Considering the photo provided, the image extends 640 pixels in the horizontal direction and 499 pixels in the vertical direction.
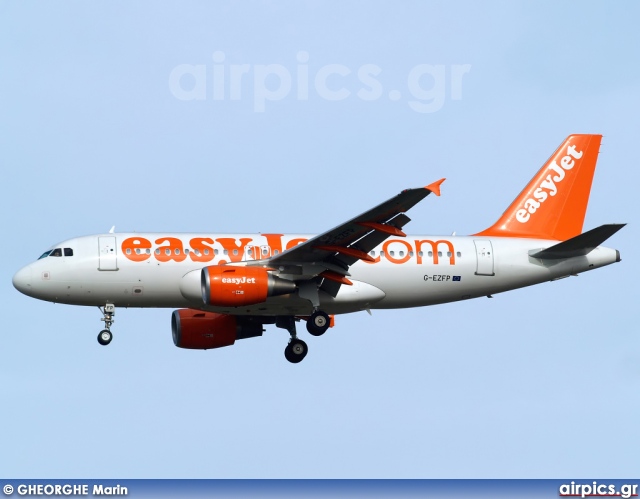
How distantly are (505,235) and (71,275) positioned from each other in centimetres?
1624

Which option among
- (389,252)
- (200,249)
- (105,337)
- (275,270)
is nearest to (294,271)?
(275,270)

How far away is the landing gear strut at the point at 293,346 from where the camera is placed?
58469mm

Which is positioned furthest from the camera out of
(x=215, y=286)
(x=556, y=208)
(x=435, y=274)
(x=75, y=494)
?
(x=556, y=208)

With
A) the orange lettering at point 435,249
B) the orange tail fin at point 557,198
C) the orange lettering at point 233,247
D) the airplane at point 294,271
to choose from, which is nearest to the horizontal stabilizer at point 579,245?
the airplane at point 294,271

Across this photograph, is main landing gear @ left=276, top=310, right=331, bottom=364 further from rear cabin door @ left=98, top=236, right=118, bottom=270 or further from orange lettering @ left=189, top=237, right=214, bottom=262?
rear cabin door @ left=98, top=236, right=118, bottom=270

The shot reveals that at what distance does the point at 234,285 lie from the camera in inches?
2117

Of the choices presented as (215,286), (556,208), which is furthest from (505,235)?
(215,286)

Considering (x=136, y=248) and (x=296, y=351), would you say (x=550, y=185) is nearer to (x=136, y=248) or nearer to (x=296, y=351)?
(x=296, y=351)

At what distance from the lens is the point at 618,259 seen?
59.3m

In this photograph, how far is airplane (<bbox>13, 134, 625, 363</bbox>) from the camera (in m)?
54.4

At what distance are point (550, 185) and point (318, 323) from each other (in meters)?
11.8

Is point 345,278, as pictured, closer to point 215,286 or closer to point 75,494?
point 215,286

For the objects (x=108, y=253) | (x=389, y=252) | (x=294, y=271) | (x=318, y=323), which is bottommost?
(x=318, y=323)

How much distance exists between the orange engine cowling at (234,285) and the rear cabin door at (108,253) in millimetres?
3404
